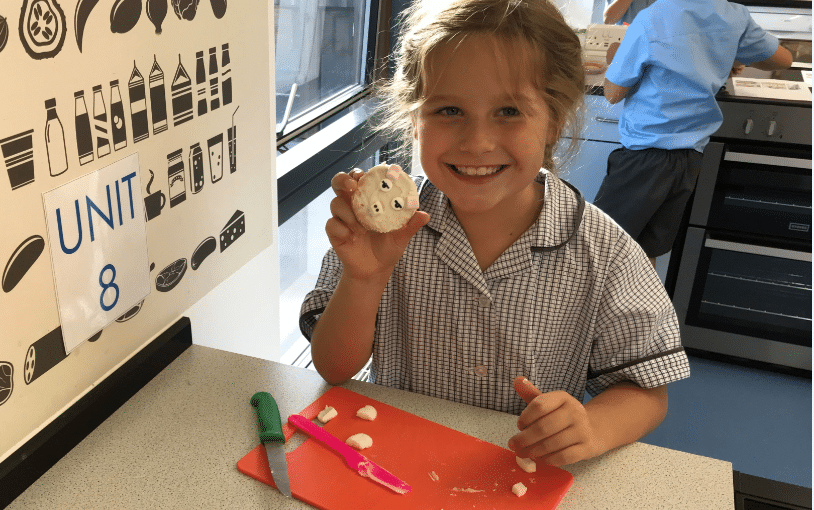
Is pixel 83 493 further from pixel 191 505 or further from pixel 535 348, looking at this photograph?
pixel 535 348

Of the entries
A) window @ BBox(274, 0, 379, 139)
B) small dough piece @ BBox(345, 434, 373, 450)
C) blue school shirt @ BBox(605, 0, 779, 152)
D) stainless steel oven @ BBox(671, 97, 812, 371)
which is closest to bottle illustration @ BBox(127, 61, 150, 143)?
small dough piece @ BBox(345, 434, 373, 450)

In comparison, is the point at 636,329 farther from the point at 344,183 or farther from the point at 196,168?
the point at 196,168

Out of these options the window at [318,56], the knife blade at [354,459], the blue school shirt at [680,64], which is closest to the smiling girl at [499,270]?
the knife blade at [354,459]

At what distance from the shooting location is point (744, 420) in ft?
7.42

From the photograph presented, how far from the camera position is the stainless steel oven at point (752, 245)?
89.7 inches

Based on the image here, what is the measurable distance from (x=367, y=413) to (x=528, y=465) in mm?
213

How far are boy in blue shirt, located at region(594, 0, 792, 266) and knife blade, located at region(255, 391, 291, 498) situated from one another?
1.72 m

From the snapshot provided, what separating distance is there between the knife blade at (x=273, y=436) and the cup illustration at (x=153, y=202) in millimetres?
283

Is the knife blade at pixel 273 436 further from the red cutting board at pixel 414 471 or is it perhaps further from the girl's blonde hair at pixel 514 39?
the girl's blonde hair at pixel 514 39

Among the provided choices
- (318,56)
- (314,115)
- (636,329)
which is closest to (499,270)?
(636,329)

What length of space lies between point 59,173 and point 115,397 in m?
0.31

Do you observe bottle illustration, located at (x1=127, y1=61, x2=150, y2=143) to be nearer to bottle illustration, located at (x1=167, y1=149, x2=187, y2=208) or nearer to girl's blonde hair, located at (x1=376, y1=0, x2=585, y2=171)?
bottle illustration, located at (x1=167, y1=149, x2=187, y2=208)

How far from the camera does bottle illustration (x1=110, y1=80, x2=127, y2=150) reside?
83 cm

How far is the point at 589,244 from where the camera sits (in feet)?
3.30
